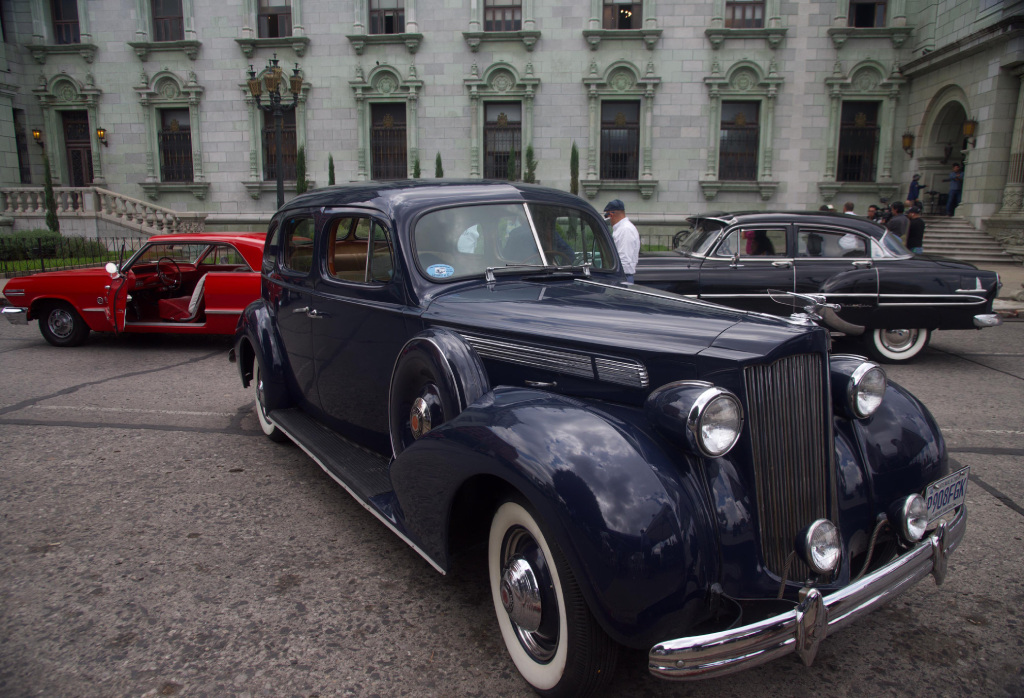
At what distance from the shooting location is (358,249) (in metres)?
3.89

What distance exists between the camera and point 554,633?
91.4 inches

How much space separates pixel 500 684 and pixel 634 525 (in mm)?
916

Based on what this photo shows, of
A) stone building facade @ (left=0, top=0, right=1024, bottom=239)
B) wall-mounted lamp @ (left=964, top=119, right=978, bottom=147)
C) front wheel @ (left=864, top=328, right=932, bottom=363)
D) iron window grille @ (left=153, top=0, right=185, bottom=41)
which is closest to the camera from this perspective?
front wheel @ (left=864, top=328, right=932, bottom=363)

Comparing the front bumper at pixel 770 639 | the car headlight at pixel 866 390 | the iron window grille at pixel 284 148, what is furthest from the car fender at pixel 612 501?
the iron window grille at pixel 284 148

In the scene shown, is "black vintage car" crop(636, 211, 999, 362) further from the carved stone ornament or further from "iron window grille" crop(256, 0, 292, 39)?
"iron window grille" crop(256, 0, 292, 39)

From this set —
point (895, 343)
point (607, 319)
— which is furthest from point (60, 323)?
point (895, 343)

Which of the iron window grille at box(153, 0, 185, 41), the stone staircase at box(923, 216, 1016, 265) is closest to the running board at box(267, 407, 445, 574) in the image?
the stone staircase at box(923, 216, 1016, 265)

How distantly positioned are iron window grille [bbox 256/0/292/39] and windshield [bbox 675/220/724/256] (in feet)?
59.0

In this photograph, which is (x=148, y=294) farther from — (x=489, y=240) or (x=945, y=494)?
(x=945, y=494)

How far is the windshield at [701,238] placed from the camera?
845 centimetres

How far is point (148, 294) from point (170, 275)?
37 cm

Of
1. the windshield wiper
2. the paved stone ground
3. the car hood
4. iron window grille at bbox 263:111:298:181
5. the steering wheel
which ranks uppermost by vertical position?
iron window grille at bbox 263:111:298:181

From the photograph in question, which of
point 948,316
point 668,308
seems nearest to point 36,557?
point 668,308

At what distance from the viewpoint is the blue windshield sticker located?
11.3ft
